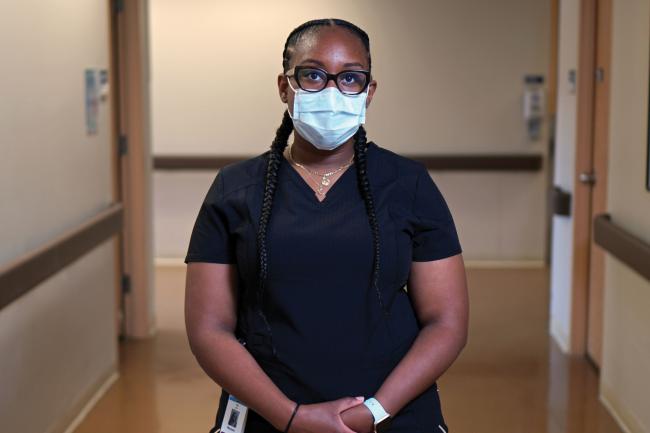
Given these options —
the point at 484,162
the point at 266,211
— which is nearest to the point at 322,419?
the point at 266,211

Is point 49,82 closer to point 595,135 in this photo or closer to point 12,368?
point 12,368

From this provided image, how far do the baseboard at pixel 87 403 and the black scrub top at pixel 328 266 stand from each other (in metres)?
2.46

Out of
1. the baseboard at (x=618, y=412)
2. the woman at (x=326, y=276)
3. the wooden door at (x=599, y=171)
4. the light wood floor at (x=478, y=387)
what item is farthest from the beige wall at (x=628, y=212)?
the woman at (x=326, y=276)

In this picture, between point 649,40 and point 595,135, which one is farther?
point 595,135

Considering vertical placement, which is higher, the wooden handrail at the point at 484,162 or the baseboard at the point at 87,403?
the wooden handrail at the point at 484,162

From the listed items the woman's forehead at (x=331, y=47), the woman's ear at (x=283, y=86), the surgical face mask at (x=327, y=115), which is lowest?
the surgical face mask at (x=327, y=115)

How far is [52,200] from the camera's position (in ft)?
13.7

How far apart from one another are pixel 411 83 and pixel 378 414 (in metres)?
6.51

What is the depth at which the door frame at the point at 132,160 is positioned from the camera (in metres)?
5.88

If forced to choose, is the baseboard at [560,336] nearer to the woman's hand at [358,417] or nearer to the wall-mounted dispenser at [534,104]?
the wall-mounted dispenser at [534,104]

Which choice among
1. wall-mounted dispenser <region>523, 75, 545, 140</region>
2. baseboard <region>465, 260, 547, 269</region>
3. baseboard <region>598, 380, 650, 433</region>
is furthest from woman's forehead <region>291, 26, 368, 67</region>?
baseboard <region>465, 260, 547, 269</region>

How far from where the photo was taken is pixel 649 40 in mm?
4086

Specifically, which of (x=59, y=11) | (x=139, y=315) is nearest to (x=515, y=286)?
(x=139, y=315)

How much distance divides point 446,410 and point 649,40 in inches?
74.8
